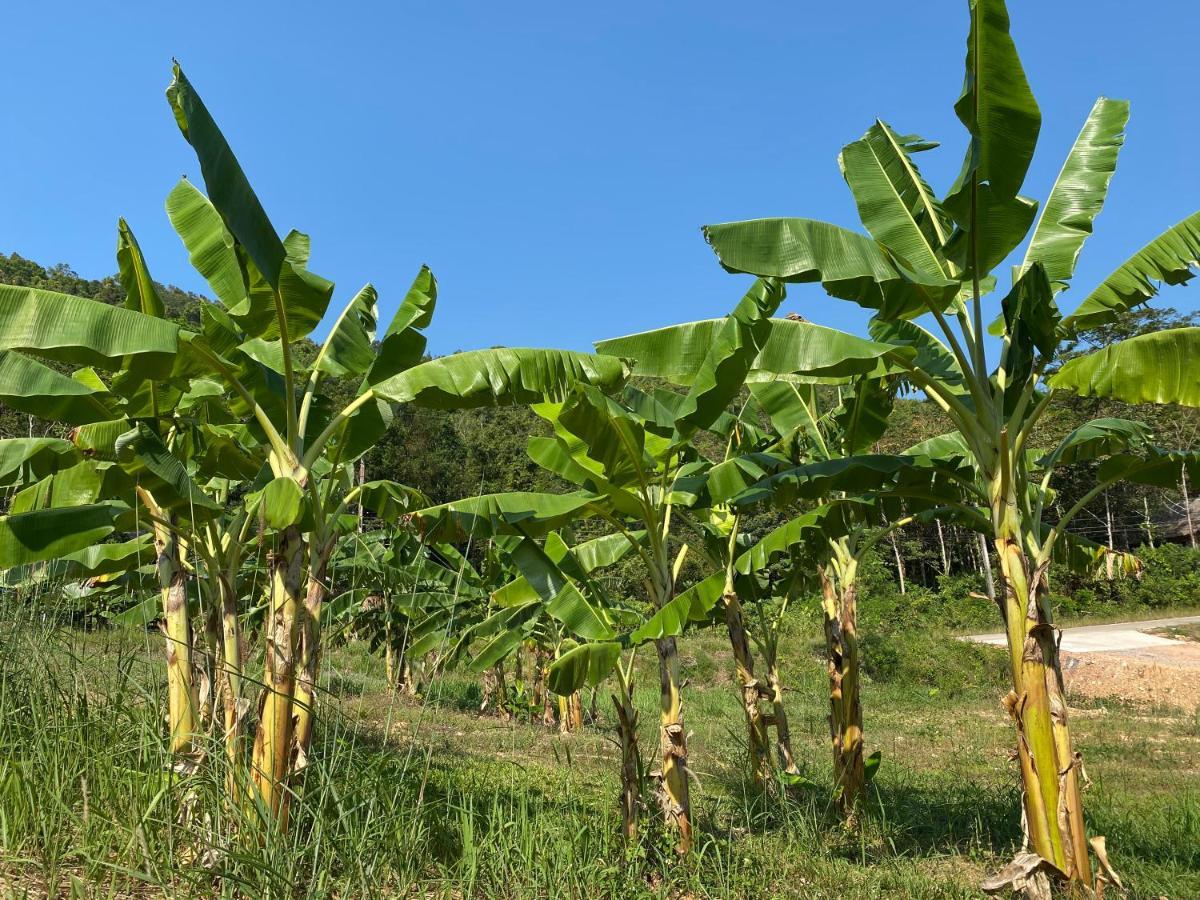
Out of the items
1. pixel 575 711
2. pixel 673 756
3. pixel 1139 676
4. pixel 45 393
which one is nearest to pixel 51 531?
pixel 45 393

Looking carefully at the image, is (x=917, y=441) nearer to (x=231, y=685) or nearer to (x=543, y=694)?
(x=543, y=694)

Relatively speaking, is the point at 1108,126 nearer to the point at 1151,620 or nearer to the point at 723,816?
the point at 723,816

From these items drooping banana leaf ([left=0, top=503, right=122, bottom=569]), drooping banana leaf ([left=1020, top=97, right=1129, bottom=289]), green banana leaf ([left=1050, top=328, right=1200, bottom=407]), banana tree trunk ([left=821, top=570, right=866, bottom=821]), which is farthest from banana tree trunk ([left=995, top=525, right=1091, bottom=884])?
drooping banana leaf ([left=0, top=503, right=122, bottom=569])

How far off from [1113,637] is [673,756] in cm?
2068

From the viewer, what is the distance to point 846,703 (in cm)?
681

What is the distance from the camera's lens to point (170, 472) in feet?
15.1

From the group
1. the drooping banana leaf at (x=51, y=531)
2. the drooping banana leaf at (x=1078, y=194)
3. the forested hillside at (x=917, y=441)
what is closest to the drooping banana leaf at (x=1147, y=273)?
the drooping banana leaf at (x=1078, y=194)

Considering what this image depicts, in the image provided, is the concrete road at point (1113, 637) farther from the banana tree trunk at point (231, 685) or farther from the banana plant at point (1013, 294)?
the banana tree trunk at point (231, 685)

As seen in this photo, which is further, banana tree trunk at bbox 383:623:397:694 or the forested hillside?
the forested hillside

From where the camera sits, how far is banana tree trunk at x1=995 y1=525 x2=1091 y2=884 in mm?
4293

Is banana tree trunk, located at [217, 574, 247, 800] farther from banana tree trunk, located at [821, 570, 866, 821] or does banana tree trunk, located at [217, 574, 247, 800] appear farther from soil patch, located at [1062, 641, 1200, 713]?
soil patch, located at [1062, 641, 1200, 713]

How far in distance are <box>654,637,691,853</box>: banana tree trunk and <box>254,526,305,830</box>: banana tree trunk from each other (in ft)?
6.86

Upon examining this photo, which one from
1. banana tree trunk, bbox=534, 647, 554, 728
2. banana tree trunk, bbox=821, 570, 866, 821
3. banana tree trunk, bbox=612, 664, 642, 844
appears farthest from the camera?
banana tree trunk, bbox=534, 647, 554, 728

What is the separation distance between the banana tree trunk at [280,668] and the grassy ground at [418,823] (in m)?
0.24
